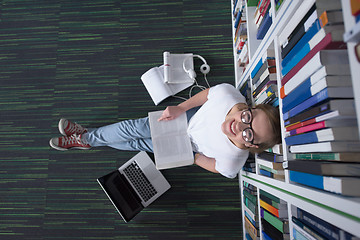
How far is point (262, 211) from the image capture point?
1.20 m

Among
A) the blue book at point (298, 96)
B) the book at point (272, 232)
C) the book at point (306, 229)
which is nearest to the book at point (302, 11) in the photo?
the blue book at point (298, 96)

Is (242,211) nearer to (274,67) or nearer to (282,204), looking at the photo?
(282,204)

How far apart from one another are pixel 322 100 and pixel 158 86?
4.30ft

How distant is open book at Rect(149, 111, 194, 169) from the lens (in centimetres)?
136

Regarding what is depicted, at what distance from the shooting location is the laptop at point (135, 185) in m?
1.46

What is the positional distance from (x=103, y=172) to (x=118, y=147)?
0.91 feet

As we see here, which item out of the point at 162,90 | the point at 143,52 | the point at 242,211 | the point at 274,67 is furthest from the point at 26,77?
the point at 242,211

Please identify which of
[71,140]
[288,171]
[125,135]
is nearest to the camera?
[288,171]

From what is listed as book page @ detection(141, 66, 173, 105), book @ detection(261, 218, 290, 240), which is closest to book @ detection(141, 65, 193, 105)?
book page @ detection(141, 66, 173, 105)

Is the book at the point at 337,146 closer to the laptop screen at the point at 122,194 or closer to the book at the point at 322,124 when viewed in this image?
the book at the point at 322,124

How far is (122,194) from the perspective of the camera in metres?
1.49

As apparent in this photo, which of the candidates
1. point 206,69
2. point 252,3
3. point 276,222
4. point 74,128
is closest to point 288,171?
point 276,222

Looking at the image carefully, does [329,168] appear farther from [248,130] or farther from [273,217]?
[273,217]

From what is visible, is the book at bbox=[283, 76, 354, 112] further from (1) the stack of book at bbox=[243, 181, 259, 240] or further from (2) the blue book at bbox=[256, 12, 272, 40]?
(1) the stack of book at bbox=[243, 181, 259, 240]
